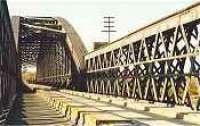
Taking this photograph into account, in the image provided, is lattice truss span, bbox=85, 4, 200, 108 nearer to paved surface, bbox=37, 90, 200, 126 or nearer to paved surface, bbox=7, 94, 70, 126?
paved surface, bbox=37, 90, 200, 126

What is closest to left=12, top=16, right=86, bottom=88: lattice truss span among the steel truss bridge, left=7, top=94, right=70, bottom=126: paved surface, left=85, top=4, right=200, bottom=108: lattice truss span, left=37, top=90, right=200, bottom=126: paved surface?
the steel truss bridge

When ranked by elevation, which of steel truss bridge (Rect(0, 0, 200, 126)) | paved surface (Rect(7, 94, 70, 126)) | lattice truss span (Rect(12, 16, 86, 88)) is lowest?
paved surface (Rect(7, 94, 70, 126))

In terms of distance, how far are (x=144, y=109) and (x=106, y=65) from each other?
23.1 m

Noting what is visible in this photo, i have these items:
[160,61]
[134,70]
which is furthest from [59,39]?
[160,61]

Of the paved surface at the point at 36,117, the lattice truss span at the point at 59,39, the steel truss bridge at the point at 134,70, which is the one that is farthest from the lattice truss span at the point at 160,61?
the lattice truss span at the point at 59,39

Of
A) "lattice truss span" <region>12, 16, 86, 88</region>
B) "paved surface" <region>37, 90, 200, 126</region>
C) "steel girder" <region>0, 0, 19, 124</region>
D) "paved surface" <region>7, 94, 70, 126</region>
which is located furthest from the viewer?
"lattice truss span" <region>12, 16, 86, 88</region>

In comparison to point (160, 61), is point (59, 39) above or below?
above

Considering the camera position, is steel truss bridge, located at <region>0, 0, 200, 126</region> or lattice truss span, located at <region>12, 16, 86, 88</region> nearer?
steel truss bridge, located at <region>0, 0, 200, 126</region>

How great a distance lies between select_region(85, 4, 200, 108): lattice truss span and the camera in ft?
81.7

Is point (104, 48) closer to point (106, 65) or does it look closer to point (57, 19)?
point (106, 65)

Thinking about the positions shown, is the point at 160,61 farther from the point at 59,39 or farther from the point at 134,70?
the point at 59,39

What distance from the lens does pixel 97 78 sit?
56281 mm

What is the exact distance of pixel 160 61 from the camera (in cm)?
2939

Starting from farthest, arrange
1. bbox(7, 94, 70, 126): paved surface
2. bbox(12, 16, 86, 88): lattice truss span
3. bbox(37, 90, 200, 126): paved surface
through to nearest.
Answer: bbox(12, 16, 86, 88): lattice truss span → bbox(7, 94, 70, 126): paved surface → bbox(37, 90, 200, 126): paved surface
